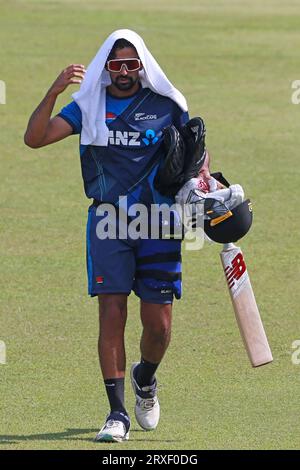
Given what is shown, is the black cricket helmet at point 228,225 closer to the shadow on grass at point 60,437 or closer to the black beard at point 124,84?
the black beard at point 124,84

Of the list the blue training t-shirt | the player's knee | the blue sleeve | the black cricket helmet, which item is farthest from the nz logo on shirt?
the player's knee

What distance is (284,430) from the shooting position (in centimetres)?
842

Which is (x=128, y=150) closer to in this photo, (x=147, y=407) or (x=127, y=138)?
(x=127, y=138)

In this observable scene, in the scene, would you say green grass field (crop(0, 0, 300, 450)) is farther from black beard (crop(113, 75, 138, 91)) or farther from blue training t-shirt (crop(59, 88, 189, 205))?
black beard (crop(113, 75, 138, 91))

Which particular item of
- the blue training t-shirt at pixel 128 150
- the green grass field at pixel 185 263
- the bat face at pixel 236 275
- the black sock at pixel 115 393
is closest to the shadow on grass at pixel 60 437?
the green grass field at pixel 185 263

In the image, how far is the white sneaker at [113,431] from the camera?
8.13m

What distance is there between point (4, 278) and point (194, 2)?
20.2 m

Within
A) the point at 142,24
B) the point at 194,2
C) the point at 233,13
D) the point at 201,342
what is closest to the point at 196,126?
the point at 201,342

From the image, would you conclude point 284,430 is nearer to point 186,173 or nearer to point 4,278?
point 186,173

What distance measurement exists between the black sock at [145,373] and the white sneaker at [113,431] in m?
0.58

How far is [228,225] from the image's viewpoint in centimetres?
845

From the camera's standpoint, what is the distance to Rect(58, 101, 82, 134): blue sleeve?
27.7 ft

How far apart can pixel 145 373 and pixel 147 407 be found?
0.23 m

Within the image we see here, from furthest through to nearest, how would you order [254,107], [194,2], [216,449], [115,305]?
1. [194,2]
2. [254,107]
3. [115,305]
4. [216,449]
